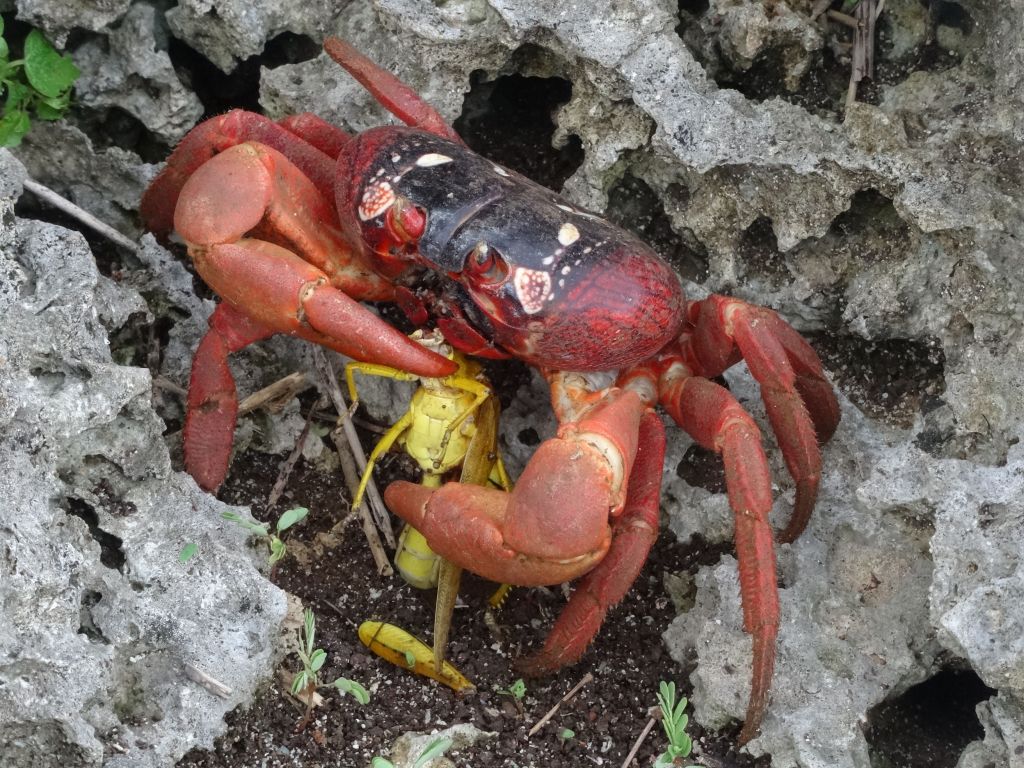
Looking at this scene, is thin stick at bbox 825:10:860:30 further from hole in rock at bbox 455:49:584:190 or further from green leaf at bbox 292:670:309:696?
green leaf at bbox 292:670:309:696

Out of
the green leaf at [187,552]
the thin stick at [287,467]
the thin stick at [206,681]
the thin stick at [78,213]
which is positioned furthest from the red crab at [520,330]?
the thin stick at [206,681]

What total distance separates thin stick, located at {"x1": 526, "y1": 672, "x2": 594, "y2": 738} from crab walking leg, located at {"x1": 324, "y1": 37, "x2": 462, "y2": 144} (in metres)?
1.66

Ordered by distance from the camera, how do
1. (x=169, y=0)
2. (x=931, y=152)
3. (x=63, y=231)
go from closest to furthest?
(x=63, y=231) < (x=931, y=152) < (x=169, y=0)

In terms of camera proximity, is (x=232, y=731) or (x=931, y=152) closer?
(x=232, y=731)

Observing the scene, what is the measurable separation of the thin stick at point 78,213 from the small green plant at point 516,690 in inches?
71.2

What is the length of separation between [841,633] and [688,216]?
51.6 inches

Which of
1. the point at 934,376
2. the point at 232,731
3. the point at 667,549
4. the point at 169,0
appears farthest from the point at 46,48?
the point at 934,376

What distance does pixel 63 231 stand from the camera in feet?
9.81

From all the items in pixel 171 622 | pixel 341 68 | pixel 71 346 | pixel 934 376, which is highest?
pixel 341 68

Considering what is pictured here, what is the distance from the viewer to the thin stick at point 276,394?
142 inches

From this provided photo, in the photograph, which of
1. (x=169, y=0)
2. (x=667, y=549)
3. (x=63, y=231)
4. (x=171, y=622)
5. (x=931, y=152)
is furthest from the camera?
(x=169, y=0)

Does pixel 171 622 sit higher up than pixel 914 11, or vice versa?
pixel 914 11

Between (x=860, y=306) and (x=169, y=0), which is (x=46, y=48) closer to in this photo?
(x=169, y=0)

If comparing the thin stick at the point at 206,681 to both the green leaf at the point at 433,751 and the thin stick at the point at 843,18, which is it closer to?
the green leaf at the point at 433,751
